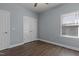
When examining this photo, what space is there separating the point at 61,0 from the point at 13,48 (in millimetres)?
1191

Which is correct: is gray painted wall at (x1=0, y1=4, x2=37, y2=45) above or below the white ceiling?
below

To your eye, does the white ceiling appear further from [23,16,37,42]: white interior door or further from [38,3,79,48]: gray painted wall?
[23,16,37,42]: white interior door

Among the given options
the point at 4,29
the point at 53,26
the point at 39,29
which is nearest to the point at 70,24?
the point at 53,26

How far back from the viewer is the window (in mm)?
1283

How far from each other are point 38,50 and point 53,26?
55 centimetres

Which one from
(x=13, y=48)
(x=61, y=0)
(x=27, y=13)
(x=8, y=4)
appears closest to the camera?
(x=61, y=0)

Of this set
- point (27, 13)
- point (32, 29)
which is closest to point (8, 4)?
point (27, 13)

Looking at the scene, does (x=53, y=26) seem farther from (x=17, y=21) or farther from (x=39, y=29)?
(x=17, y=21)

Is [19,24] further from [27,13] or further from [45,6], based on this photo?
[45,6]

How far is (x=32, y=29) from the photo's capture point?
149 centimetres

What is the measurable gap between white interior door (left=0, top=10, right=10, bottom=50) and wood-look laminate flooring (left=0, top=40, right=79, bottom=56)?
0.13 m

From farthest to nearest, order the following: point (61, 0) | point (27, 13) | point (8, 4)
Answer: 1. point (27, 13)
2. point (8, 4)
3. point (61, 0)

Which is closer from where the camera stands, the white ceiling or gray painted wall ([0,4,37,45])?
the white ceiling

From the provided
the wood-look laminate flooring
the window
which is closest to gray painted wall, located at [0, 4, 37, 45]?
the wood-look laminate flooring
